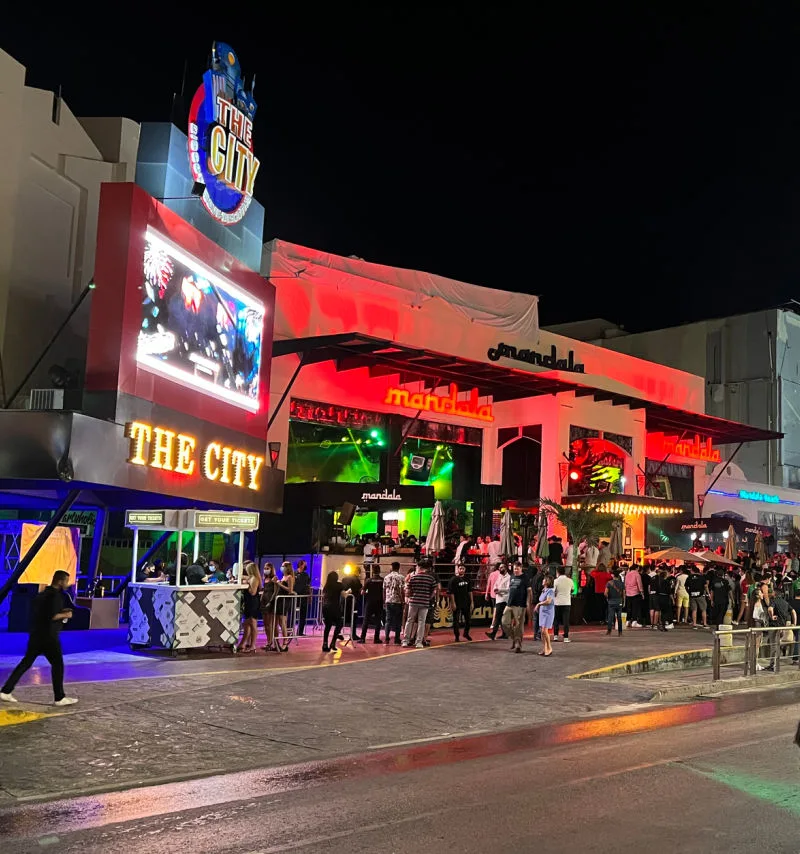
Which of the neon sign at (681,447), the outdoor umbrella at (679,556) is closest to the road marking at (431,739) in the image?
the outdoor umbrella at (679,556)

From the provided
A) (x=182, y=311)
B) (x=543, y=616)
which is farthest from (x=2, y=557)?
(x=543, y=616)

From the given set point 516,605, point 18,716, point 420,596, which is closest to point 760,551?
point 516,605

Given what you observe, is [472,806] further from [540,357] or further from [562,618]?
[540,357]

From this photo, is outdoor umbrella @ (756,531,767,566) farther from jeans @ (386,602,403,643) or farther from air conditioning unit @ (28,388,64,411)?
air conditioning unit @ (28,388,64,411)

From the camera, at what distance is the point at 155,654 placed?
657 inches

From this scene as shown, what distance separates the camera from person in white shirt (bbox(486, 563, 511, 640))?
20234 millimetres

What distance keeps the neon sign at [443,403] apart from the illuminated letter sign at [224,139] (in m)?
→ 8.85

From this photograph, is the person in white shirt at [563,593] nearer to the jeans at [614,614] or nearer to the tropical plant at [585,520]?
the jeans at [614,614]

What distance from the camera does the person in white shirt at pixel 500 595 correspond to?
2023 cm

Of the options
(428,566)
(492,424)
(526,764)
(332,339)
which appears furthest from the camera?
(492,424)

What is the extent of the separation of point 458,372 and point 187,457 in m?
12.5

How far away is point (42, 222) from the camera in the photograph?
20734 mm

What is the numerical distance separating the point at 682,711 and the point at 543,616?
554cm

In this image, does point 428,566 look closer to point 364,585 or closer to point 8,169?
point 364,585
